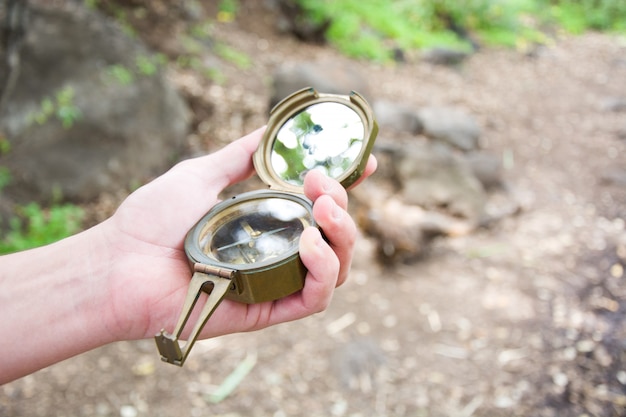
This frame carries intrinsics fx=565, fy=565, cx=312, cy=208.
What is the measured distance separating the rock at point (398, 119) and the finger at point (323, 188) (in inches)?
190

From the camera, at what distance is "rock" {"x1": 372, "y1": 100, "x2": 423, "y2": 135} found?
6.71 meters

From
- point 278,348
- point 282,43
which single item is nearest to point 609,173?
point 278,348

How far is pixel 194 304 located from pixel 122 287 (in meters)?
0.45

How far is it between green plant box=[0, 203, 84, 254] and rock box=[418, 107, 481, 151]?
13.1ft

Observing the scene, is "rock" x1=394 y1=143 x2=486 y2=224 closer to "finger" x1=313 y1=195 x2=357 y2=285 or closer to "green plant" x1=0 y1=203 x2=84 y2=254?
"green plant" x1=0 y1=203 x2=84 y2=254

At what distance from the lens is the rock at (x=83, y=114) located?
485 cm

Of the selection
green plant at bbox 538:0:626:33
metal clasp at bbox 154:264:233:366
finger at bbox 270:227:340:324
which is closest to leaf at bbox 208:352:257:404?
finger at bbox 270:227:340:324

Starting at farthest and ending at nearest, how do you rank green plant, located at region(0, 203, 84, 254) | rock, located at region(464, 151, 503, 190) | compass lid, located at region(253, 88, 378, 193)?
rock, located at region(464, 151, 503, 190) → green plant, located at region(0, 203, 84, 254) → compass lid, located at region(253, 88, 378, 193)

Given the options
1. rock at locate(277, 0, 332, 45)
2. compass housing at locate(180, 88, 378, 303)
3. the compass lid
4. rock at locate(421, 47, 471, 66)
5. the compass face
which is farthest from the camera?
rock at locate(421, 47, 471, 66)

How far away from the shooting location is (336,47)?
902 cm

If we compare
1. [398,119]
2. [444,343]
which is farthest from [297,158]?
[398,119]

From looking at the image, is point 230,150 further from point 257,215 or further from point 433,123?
point 433,123

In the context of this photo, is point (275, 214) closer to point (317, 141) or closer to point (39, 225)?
point (317, 141)

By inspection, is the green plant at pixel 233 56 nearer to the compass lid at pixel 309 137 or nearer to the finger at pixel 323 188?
the compass lid at pixel 309 137
